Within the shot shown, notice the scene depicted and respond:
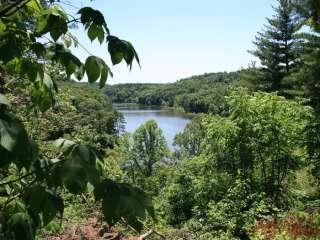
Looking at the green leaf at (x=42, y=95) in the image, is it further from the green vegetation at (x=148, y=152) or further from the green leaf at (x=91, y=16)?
the green leaf at (x=91, y=16)

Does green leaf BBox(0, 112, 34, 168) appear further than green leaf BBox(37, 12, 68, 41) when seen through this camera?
No

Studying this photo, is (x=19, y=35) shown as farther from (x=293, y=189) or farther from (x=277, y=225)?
(x=293, y=189)

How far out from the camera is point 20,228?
3.81 feet

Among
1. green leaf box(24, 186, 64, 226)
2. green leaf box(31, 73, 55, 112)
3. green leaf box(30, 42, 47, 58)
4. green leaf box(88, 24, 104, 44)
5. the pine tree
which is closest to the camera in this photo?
green leaf box(24, 186, 64, 226)

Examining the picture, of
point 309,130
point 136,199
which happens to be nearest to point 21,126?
point 136,199

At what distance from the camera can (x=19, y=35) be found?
156 centimetres

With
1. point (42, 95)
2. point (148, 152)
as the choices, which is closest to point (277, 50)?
point (148, 152)

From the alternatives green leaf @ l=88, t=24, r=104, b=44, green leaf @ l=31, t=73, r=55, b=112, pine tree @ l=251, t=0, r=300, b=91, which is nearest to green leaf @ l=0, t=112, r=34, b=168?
green leaf @ l=88, t=24, r=104, b=44

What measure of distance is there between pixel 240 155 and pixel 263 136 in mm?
1374

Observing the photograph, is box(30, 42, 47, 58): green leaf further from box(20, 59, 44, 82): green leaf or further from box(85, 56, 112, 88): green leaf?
box(85, 56, 112, 88): green leaf

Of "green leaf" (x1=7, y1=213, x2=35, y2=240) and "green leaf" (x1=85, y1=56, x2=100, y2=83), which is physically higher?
"green leaf" (x1=85, y1=56, x2=100, y2=83)

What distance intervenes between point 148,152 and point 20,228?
4499 centimetres

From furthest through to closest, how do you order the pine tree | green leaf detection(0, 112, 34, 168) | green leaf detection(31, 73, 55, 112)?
the pine tree
green leaf detection(31, 73, 55, 112)
green leaf detection(0, 112, 34, 168)

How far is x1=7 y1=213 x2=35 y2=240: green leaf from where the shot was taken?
114 centimetres
